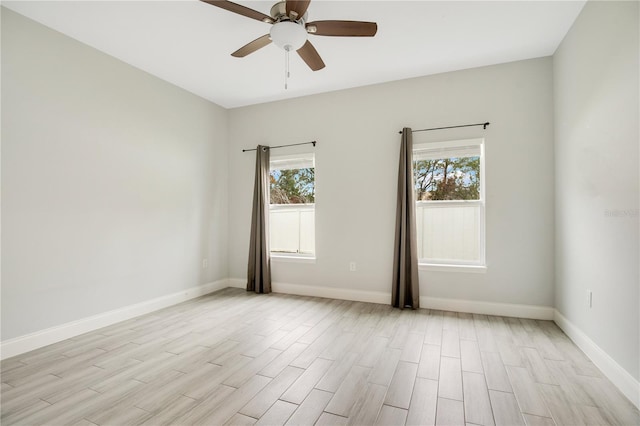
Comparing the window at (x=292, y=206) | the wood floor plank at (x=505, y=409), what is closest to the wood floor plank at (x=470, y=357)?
the wood floor plank at (x=505, y=409)

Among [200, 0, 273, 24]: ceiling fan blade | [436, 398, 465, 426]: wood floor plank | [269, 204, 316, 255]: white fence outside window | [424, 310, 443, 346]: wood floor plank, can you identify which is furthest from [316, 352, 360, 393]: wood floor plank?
[200, 0, 273, 24]: ceiling fan blade

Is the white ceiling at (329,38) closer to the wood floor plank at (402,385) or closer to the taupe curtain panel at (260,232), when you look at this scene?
the taupe curtain panel at (260,232)

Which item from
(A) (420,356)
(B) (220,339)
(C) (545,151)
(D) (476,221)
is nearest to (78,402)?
(B) (220,339)

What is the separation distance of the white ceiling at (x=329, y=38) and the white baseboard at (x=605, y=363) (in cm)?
273

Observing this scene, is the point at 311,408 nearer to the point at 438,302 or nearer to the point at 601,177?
the point at 438,302

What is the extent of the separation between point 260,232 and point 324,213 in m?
1.03

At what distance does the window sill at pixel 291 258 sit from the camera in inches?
176

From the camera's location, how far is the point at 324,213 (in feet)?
14.4

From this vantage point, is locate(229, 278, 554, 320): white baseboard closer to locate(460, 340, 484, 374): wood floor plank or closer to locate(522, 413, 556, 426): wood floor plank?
locate(460, 340, 484, 374): wood floor plank

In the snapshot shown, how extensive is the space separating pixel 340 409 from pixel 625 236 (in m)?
2.13

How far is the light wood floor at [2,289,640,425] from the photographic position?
1797 mm

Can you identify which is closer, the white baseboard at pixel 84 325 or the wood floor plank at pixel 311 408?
the wood floor plank at pixel 311 408

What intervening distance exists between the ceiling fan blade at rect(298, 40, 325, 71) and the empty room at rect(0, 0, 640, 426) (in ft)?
0.59

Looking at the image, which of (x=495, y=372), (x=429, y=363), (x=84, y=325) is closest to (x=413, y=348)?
(x=429, y=363)
